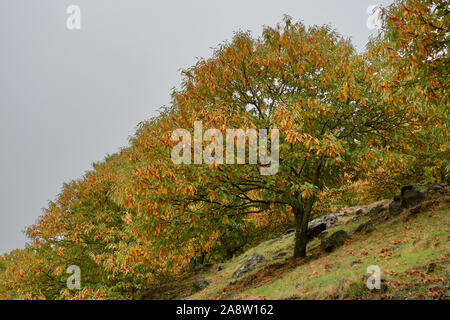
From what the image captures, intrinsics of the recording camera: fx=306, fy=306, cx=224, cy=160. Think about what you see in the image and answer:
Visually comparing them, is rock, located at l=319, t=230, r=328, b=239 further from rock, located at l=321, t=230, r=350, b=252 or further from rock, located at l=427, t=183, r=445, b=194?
rock, located at l=427, t=183, r=445, b=194

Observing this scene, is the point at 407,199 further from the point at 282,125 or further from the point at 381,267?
the point at 282,125

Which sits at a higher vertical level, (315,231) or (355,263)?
(355,263)

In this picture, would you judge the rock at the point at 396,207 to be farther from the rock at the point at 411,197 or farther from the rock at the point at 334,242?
the rock at the point at 334,242

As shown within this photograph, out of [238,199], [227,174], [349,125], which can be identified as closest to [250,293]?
[238,199]

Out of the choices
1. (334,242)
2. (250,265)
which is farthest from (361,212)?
(250,265)

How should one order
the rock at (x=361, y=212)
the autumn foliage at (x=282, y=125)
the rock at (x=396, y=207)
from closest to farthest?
the autumn foliage at (x=282, y=125) → the rock at (x=396, y=207) → the rock at (x=361, y=212)

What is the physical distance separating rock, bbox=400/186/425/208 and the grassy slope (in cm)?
110

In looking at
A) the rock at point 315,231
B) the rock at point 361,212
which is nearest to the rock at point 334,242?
the rock at point 315,231

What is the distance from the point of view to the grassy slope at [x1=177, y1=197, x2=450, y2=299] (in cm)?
724

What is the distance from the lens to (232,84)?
13.0 meters

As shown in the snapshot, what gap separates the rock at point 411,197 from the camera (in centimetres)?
1477

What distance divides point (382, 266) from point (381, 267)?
87mm

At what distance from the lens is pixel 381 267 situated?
862 cm

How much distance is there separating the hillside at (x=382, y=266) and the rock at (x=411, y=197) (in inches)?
25.5
